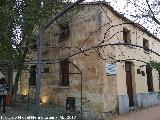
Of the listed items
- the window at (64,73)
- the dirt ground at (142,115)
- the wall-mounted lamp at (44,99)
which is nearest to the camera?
the dirt ground at (142,115)

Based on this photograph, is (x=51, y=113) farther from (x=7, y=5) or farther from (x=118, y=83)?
(x=7, y=5)

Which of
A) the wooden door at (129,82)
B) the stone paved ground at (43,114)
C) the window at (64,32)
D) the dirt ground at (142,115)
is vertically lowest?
the dirt ground at (142,115)

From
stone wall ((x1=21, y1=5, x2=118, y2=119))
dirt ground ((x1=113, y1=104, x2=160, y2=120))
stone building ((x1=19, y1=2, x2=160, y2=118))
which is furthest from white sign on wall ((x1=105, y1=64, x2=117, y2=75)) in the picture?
dirt ground ((x1=113, y1=104, x2=160, y2=120))

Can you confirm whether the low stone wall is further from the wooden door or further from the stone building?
the wooden door

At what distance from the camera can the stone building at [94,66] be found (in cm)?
1530

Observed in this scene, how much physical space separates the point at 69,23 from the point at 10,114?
6174mm

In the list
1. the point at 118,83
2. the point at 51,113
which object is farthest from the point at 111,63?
the point at 51,113

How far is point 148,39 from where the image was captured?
71.1ft

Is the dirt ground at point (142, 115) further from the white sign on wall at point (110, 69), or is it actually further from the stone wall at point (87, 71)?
the white sign on wall at point (110, 69)

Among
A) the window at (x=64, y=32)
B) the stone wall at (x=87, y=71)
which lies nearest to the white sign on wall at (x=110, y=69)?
the stone wall at (x=87, y=71)

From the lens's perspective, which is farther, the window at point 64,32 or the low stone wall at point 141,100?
the window at point 64,32

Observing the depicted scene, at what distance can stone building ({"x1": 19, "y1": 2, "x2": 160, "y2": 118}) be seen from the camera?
1530cm

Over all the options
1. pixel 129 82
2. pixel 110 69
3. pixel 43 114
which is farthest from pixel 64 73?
pixel 129 82

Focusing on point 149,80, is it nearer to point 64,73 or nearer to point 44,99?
point 64,73
